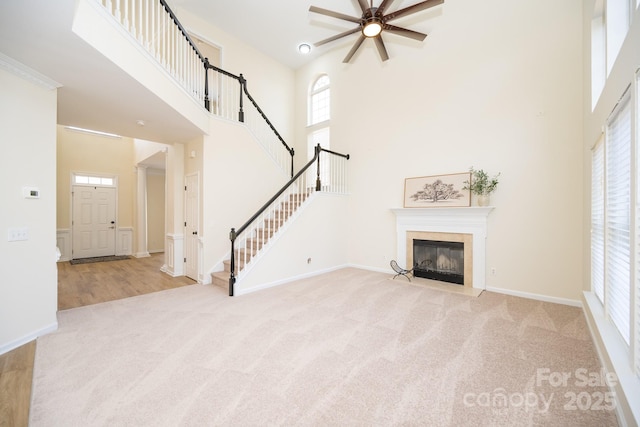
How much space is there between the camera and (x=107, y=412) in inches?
64.7

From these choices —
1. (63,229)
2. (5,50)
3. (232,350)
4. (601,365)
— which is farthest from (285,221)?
(63,229)

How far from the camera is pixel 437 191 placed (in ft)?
15.2

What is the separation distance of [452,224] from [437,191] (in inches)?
25.6

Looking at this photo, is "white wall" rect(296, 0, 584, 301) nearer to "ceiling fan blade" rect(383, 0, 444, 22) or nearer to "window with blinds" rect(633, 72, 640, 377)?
"ceiling fan blade" rect(383, 0, 444, 22)

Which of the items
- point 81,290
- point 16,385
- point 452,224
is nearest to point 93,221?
point 81,290

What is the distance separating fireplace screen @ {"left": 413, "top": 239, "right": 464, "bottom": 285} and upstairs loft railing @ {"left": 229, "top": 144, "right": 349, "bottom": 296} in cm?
211

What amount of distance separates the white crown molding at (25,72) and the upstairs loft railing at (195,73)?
1008mm

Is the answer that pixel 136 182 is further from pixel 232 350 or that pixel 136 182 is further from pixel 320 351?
pixel 320 351

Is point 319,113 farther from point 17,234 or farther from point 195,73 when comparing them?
point 17,234

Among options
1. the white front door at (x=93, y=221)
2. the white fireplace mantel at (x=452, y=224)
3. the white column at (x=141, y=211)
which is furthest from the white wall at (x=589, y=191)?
the white front door at (x=93, y=221)

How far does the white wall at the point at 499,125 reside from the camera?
354 cm

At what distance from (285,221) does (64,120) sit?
3.78 meters

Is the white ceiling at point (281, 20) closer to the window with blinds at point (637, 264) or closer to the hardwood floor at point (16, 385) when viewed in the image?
the window with blinds at point (637, 264)

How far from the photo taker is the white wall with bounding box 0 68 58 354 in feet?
7.95
